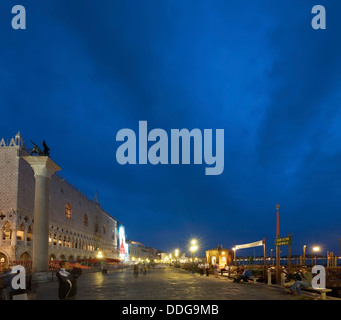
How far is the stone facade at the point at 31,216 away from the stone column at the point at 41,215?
12219 mm

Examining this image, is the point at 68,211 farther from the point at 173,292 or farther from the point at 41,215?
the point at 173,292

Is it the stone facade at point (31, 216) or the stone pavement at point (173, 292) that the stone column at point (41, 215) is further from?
the stone facade at point (31, 216)

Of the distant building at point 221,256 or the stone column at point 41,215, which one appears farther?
the distant building at point 221,256

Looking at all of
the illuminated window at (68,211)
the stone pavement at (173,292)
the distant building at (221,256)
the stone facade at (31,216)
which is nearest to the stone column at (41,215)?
the stone pavement at (173,292)

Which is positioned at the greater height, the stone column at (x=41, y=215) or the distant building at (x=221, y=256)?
the stone column at (x=41, y=215)

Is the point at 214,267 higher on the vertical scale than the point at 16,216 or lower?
lower

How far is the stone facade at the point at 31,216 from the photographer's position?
1294 inches

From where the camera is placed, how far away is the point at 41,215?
2219 cm
